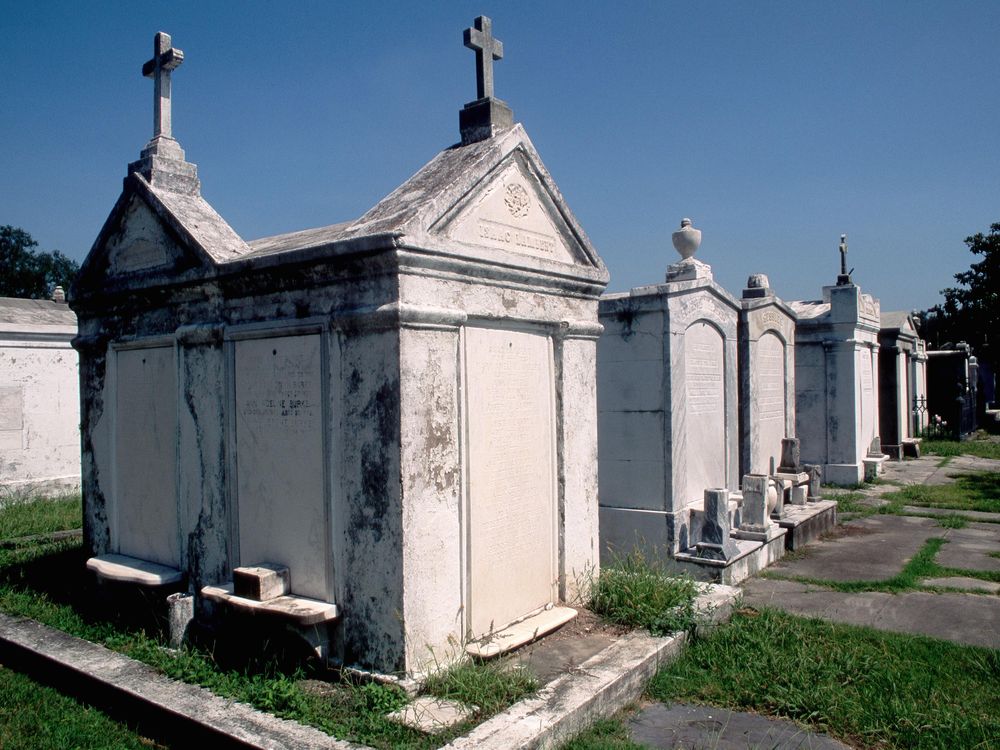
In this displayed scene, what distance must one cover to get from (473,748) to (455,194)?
2.79m

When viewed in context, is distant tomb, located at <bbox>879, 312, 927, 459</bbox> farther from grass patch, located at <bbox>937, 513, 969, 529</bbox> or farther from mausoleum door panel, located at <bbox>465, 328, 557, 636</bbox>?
mausoleum door panel, located at <bbox>465, 328, 557, 636</bbox>

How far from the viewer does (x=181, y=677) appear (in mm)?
4242

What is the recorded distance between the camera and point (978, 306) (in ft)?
96.0


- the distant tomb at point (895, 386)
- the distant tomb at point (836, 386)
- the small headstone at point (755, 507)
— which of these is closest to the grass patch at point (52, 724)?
the small headstone at point (755, 507)

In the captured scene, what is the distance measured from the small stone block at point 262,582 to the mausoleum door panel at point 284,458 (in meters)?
0.05

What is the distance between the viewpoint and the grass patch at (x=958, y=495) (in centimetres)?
1013

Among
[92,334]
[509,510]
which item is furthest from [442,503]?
[92,334]

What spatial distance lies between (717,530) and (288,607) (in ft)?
13.3

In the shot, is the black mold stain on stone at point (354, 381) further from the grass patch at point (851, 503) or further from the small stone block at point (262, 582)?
the grass patch at point (851, 503)

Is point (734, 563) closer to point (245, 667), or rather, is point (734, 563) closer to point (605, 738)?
point (605, 738)

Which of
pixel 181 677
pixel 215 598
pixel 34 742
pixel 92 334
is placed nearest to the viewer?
pixel 34 742

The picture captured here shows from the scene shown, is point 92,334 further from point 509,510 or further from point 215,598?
point 509,510

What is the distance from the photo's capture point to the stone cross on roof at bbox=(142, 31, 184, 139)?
19.2ft

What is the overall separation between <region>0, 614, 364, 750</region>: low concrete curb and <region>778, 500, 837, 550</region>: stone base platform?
5932 mm
